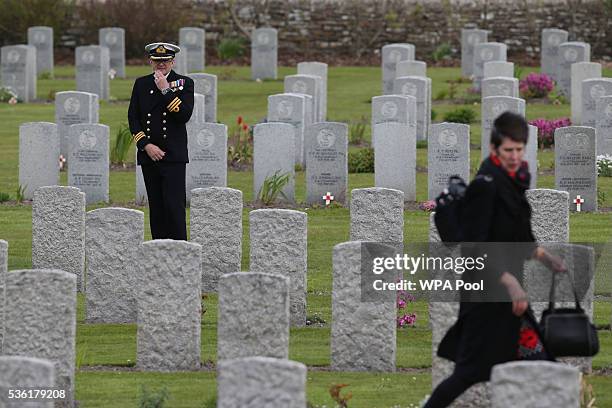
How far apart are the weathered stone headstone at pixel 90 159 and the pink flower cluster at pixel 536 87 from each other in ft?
37.2

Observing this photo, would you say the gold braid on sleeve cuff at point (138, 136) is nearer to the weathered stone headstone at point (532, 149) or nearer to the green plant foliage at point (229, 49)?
the weathered stone headstone at point (532, 149)

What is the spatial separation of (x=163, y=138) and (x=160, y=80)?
0.47 meters

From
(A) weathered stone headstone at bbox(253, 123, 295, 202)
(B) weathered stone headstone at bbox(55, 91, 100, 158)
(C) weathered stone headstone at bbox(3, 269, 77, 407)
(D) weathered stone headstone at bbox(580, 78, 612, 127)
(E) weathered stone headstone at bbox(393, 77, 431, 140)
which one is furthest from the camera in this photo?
(E) weathered stone headstone at bbox(393, 77, 431, 140)

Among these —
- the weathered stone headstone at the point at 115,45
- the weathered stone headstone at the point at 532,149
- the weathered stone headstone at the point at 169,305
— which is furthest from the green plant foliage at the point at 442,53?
the weathered stone headstone at the point at 169,305

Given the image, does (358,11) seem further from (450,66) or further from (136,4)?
(136,4)

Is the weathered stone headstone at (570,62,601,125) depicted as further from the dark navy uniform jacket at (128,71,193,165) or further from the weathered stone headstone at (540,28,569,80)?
the dark navy uniform jacket at (128,71,193,165)

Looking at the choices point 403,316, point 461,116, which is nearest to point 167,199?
point 403,316

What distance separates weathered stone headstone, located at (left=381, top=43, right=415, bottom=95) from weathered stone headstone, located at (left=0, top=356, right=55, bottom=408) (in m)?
20.1

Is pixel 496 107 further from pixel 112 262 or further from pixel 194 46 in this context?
pixel 194 46

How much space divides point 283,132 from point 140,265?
7227 millimetres

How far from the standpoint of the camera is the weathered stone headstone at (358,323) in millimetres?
10547

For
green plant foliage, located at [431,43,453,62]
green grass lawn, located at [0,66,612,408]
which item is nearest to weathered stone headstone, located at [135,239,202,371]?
green grass lawn, located at [0,66,612,408]

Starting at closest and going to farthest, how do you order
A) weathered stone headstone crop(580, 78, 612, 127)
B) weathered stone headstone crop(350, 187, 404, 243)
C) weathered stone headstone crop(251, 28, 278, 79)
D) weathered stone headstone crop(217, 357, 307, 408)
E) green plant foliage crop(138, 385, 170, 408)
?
weathered stone headstone crop(217, 357, 307, 408) → green plant foliage crop(138, 385, 170, 408) → weathered stone headstone crop(350, 187, 404, 243) → weathered stone headstone crop(580, 78, 612, 127) → weathered stone headstone crop(251, 28, 278, 79)

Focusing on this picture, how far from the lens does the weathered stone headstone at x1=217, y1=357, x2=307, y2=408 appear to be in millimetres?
7691
